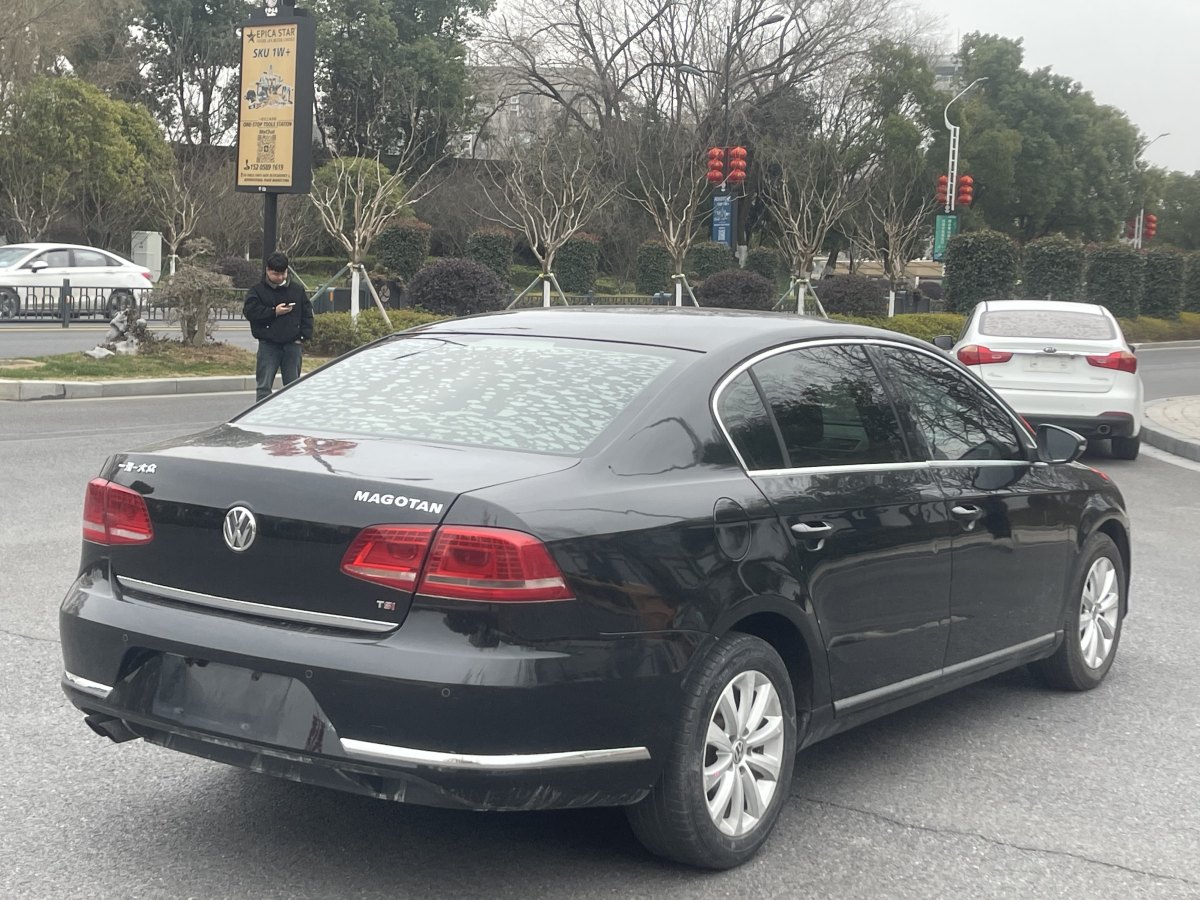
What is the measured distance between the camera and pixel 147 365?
63.4ft

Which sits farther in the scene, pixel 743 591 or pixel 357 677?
pixel 743 591

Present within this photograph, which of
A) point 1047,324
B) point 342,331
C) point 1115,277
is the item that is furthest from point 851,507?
point 1115,277

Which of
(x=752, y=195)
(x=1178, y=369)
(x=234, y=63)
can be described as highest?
(x=234, y=63)

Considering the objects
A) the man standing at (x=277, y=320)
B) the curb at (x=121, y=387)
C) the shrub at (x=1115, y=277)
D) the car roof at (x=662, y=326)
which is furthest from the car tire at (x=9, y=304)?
the shrub at (x=1115, y=277)

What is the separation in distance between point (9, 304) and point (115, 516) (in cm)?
2808

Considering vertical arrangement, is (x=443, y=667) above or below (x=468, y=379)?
below

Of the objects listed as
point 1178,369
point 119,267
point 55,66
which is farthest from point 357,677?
point 55,66

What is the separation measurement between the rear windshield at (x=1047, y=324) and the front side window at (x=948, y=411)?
921 cm

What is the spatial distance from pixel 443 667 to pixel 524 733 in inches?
10.0

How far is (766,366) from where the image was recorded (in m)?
4.59

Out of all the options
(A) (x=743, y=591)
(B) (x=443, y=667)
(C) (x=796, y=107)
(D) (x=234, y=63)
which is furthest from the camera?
(D) (x=234, y=63)

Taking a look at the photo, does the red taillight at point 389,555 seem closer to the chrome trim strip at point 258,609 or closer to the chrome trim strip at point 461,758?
the chrome trim strip at point 258,609

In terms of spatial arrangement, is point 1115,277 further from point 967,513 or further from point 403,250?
point 967,513

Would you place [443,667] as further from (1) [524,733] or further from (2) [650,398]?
(2) [650,398]
